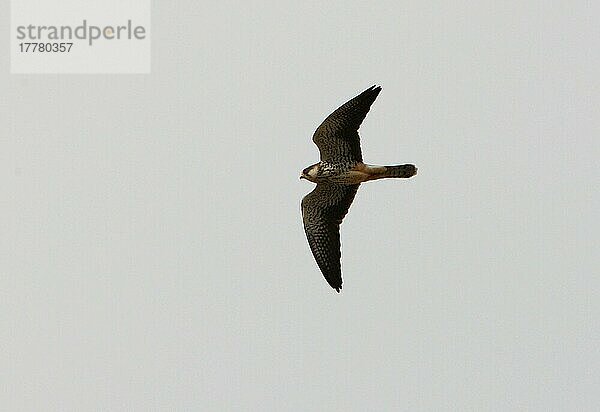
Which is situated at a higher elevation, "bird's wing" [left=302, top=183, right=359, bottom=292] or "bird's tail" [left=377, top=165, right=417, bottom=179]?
"bird's tail" [left=377, top=165, right=417, bottom=179]

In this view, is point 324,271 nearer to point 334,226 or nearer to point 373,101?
point 334,226

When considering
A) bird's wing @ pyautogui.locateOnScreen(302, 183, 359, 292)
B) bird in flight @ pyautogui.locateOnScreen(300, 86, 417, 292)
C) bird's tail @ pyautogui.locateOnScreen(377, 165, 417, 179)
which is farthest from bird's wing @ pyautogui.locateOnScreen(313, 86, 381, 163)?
bird's wing @ pyautogui.locateOnScreen(302, 183, 359, 292)

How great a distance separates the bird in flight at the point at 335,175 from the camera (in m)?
24.8

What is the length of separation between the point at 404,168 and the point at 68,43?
13805 millimetres

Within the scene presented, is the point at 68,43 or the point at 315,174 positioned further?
the point at 68,43

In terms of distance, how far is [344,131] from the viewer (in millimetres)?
24906

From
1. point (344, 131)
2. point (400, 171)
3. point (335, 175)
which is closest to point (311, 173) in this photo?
point (335, 175)

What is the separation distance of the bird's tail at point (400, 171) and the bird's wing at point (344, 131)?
1.66ft

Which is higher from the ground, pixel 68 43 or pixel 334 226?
pixel 68 43

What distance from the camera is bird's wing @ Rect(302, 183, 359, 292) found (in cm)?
2584

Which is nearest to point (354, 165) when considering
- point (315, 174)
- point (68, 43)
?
point (315, 174)

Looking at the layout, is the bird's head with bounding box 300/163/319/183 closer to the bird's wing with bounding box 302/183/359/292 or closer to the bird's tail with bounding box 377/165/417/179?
the bird's wing with bounding box 302/183/359/292

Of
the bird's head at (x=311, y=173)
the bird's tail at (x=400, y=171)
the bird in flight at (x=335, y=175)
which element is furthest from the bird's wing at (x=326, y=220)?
the bird's tail at (x=400, y=171)

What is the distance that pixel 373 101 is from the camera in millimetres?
24641
